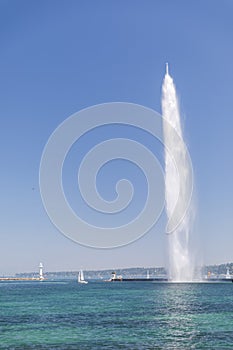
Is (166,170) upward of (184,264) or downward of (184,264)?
upward

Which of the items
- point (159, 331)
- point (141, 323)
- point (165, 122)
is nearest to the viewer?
point (159, 331)

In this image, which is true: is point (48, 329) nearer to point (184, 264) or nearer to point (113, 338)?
point (113, 338)

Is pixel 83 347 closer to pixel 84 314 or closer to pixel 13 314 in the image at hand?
pixel 84 314

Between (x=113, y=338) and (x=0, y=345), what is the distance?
29.3 ft

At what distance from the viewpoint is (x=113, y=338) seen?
1412 inches

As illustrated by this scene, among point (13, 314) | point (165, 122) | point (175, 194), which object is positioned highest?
point (165, 122)

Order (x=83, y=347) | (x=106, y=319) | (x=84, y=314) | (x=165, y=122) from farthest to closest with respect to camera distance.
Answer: (x=165, y=122) < (x=84, y=314) < (x=106, y=319) < (x=83, y=347)

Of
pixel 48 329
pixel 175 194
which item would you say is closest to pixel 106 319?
pixel 48 329

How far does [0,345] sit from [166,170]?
283 feet

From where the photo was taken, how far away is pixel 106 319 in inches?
1908

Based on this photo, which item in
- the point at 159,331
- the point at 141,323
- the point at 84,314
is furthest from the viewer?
the point at 84,314

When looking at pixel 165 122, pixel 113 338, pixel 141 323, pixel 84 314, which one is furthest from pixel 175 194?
pixel 113 338

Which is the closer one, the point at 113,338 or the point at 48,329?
the point at 113,338

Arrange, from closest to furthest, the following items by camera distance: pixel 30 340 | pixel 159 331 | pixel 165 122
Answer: pixel 30 340 < pixel 159 331 < pixel 165 122
